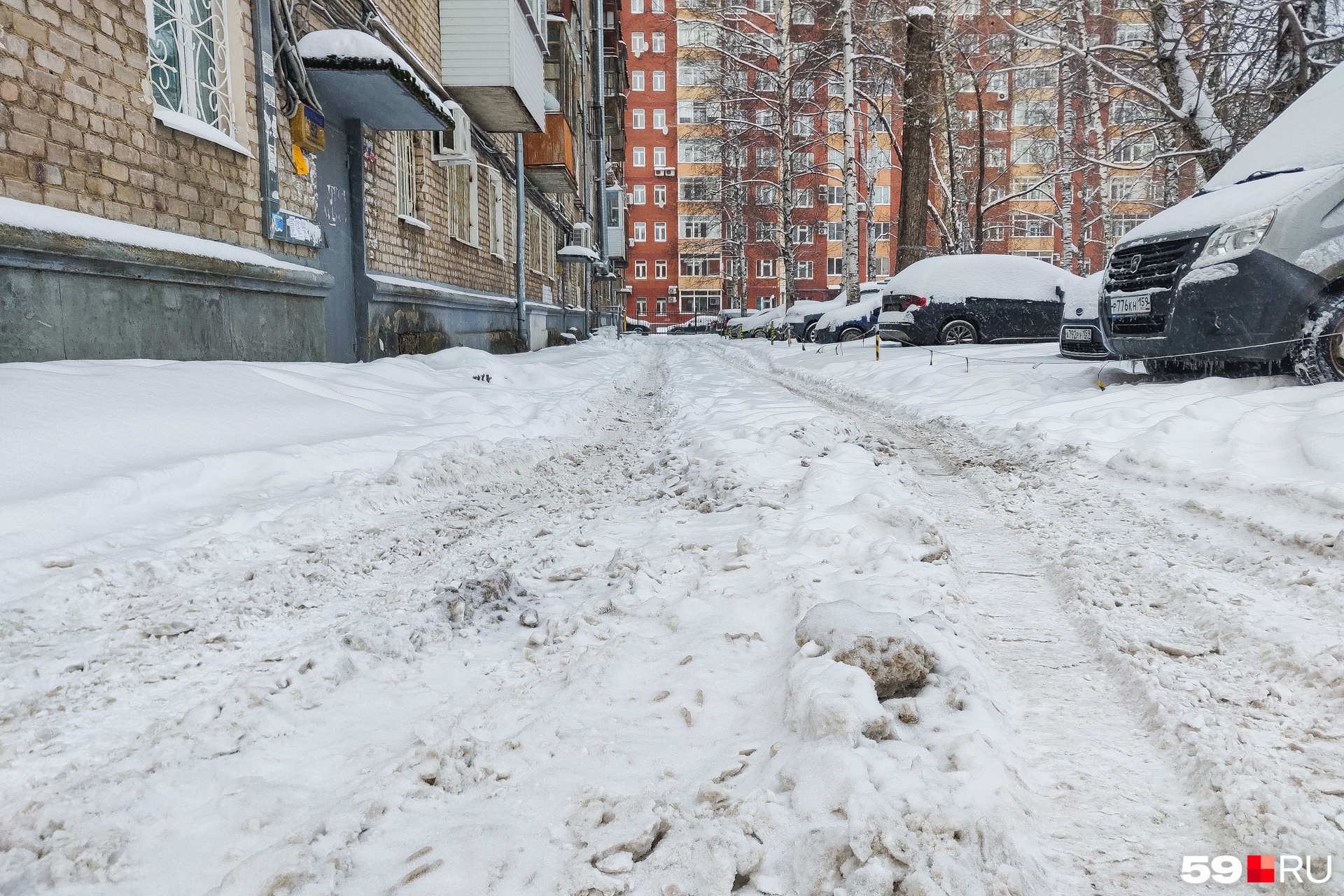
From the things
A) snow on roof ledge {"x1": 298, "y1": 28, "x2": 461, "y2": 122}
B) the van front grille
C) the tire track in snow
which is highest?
snow on roof ledge {"x1": 298, "y1": 28, "x2": 461, "y2": 122}

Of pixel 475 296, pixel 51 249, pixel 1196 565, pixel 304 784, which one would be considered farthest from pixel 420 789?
pixel 475 296

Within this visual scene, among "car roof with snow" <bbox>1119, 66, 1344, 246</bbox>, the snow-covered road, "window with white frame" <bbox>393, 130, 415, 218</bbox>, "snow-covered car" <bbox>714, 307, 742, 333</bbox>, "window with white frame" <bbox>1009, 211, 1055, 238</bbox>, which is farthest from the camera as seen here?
"window with white frame" <bbox>1009, 211, 1055, 238</bbox>

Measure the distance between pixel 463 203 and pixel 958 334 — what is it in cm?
879

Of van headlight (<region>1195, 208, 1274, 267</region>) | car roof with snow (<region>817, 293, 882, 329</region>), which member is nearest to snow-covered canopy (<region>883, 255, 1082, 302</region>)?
car roof with snow (<region>817, 293, 882, 329</region>)

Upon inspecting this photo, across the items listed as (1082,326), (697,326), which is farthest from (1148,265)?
(697,326)

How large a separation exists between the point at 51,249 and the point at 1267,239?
750 centimetres

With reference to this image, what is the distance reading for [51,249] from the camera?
4.17m

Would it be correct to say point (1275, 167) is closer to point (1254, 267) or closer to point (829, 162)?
point (1254, 267)

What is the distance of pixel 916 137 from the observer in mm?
16234

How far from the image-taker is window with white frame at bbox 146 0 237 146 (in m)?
5.61

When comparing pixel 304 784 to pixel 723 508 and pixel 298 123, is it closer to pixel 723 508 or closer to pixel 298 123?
pixel 723 508

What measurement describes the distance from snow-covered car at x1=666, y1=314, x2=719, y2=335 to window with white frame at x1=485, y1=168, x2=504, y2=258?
31.6 m

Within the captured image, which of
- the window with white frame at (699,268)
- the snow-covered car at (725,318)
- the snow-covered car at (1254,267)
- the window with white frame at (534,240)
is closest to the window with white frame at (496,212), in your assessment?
the window with white frame at (534,240)

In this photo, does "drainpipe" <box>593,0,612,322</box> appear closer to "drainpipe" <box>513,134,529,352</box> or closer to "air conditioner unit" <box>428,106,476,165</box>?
"drainpipe" <box>513,134,529,352</box>
